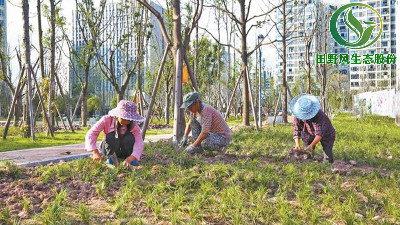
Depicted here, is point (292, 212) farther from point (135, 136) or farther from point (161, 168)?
point (135, 136)

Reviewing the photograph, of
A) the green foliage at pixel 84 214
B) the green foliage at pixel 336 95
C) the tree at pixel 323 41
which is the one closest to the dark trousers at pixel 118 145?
the green foliage at pixel 84 214

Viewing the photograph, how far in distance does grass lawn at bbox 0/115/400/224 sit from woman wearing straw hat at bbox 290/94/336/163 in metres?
0.51

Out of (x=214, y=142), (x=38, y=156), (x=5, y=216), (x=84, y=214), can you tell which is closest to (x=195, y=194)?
(x=84, y=214)

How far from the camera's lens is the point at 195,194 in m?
3.36

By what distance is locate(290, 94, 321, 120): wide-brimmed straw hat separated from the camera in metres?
4.81

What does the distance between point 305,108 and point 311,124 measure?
0.37 metres

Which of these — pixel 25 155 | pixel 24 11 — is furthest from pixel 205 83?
pixel 25 155

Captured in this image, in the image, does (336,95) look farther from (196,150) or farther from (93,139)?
(93,139)

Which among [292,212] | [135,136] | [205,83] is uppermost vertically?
[205,83]

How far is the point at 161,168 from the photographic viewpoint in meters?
4.16

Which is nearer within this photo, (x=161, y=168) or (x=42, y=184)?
(x=42, y=184)

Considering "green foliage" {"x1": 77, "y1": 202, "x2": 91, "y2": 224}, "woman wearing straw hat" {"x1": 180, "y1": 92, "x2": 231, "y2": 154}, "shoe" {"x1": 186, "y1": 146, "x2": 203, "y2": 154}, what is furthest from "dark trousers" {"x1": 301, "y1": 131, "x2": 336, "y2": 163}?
"green foliage" {"x1": 77, "y1": 202, "x2": 91, "y2": 224}

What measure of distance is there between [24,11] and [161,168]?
21.9ft

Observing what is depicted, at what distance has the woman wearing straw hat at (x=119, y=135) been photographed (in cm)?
398
